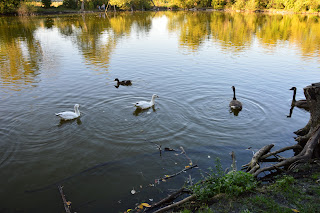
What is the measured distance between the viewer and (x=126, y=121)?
12.5 meters

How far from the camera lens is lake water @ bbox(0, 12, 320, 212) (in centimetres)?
826

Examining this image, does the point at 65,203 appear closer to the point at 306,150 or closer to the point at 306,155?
the point at 306,155

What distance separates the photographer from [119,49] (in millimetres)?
31266

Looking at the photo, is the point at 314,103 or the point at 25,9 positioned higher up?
the point at 25,9

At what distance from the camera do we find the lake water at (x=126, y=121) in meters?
8.26

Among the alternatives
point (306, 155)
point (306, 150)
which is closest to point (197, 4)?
point (306, 150)

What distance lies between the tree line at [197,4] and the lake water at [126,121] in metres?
72.1

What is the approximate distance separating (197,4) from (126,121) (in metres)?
136

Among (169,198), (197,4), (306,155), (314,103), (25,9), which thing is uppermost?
(197,4)

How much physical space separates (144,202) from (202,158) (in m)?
3.19

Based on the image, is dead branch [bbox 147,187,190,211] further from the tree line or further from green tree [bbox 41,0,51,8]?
green tree [bbox 41,0,51,8]

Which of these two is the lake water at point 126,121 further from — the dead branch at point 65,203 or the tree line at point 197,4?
the tree line at point 197,4

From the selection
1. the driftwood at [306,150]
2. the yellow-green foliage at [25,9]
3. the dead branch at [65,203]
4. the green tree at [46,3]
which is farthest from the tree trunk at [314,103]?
the green tree at [46,3]

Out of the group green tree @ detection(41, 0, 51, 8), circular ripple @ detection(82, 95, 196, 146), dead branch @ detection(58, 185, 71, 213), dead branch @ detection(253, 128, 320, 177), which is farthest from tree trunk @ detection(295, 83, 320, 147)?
green tree @ detection(41, 0, 51, 8)
